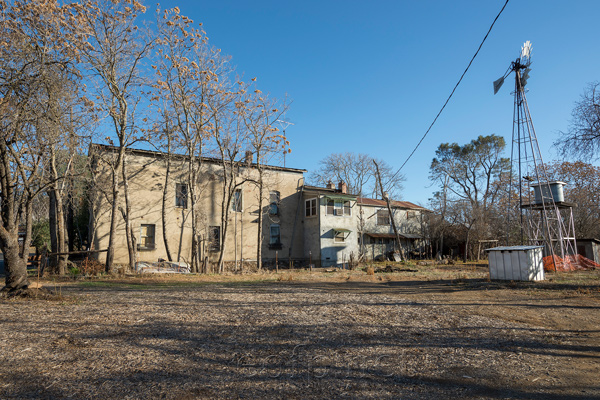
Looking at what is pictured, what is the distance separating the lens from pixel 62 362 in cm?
513

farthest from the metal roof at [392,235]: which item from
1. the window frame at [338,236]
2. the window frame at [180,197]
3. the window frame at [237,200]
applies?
the window frame at [180,197]

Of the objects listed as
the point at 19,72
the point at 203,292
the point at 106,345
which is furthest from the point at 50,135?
the point at 106,345

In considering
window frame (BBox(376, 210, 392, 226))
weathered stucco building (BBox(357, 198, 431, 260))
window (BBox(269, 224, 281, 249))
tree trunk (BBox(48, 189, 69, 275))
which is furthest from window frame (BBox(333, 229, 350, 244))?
tree trunk (BBox(48, 189, 69, 275))

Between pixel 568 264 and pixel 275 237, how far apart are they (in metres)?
20.1

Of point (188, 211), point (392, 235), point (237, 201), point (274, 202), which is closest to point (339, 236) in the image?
point (274, 202)

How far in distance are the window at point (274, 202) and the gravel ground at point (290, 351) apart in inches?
905

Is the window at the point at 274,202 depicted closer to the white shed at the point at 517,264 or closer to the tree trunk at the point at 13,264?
the white shed at the point at 517,264

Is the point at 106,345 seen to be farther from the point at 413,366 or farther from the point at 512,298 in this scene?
the point at 512,298

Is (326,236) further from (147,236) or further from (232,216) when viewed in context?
(147,236)

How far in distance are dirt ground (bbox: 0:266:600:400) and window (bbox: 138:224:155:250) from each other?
1714cm

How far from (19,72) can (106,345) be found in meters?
7.49

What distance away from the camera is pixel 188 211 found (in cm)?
2823

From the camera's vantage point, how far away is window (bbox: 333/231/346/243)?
33078 mm

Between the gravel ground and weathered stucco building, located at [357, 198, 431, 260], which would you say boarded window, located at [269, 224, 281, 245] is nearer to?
weathered stucco building, located at [357, 198, 431, 260]
